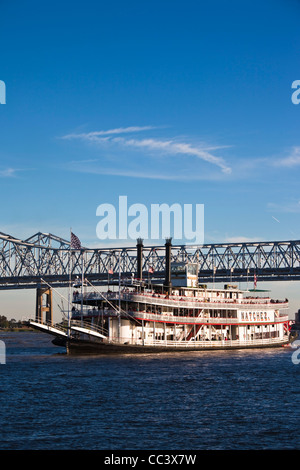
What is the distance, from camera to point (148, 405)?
136ft

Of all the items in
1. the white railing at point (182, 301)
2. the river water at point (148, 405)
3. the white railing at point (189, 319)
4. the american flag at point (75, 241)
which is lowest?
the river water at point (148, 405)

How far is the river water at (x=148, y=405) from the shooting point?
32.5 meters

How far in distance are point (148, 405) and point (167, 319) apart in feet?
105

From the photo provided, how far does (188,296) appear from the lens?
77812 millimetres

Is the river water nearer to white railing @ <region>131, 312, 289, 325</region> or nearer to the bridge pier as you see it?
white railing @ <region>131, 312, 289, 325</region>

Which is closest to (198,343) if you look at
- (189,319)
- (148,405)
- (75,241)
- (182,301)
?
(189,319)

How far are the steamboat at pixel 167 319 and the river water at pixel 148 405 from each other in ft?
12.4

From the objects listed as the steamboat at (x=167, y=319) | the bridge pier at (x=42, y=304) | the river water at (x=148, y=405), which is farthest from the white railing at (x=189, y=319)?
the bridge pier at (x=42, y=304)

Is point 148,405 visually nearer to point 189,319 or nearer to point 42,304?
point 189,319

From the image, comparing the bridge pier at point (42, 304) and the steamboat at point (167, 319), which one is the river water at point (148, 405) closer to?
the steamboat at point (167, 319)

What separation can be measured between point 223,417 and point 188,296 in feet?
131

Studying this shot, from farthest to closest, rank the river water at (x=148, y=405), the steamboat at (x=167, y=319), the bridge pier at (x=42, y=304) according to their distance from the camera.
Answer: the bridge pier at (x=42, y=304)
the steamboat at (x=167, y=319)
the river water at (x=148, y=405)

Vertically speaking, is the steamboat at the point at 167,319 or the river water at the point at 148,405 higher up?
the steamboat at the point at 167,319
